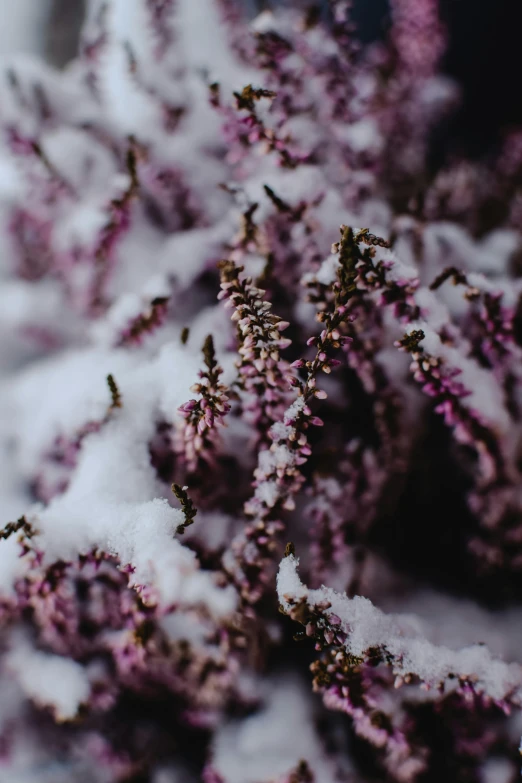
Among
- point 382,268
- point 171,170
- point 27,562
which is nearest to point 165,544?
point 27,562

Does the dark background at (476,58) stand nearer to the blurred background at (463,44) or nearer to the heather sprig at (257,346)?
the blurred background at (463,44)

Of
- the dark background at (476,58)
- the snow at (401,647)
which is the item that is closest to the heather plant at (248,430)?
the snow at (401,647)

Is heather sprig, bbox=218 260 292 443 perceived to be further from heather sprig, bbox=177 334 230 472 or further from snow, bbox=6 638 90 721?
snow, bbox=6 638 90 721

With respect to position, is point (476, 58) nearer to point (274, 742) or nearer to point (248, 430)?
point (248, 430)

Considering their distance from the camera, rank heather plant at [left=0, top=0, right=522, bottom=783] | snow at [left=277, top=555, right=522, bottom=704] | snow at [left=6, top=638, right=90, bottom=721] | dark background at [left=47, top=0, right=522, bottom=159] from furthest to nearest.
A: dark background at [left=47, top=0, right=522, bottom=159] → snow at [left=6, top=638, right=90, bottom=721] → heather plant at [left=0, top=0, right=522, bottom=783] → snow at [left=277, top=555, right=522, bottom=704]

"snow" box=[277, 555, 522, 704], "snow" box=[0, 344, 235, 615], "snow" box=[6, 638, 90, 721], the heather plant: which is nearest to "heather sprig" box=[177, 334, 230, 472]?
the heather plant

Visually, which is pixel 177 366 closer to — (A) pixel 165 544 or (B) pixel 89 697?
(A) pixel 165 544
